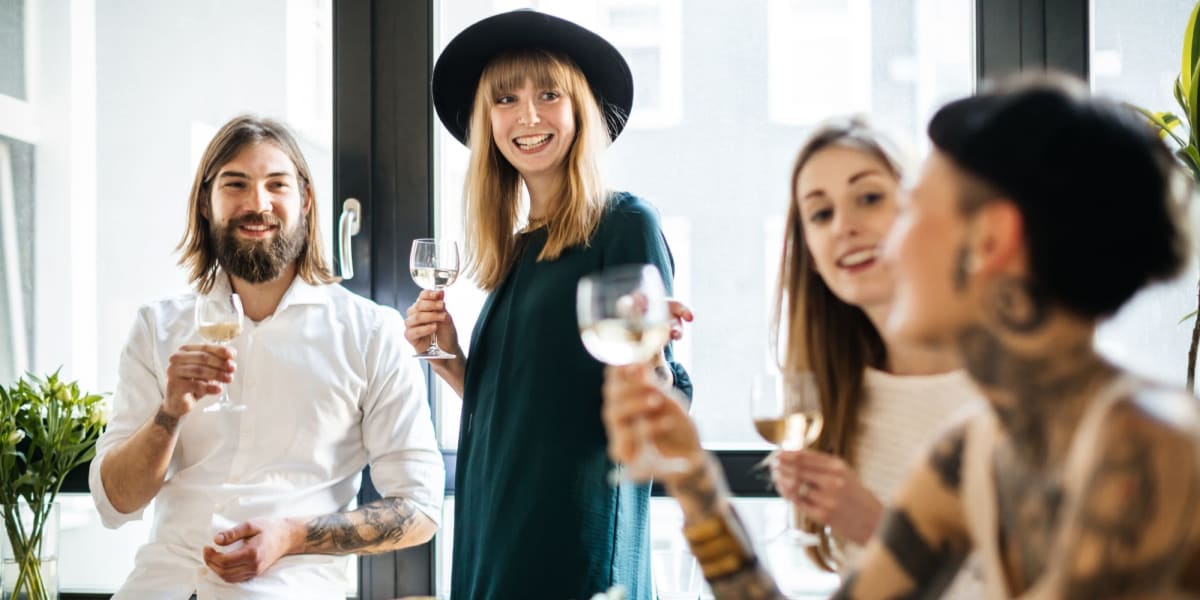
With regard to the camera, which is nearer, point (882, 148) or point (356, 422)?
point (882, 148)

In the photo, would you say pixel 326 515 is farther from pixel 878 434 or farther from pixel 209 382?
pixel 878 434

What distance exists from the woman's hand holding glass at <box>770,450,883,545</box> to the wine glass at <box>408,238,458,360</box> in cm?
110

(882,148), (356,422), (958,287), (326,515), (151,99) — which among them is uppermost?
(151,99)

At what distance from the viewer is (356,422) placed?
103 inches

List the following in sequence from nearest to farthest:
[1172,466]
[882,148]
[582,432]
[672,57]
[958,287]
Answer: [1172,466]
[958,287]
[882,148]
[582,432]
[672,57]

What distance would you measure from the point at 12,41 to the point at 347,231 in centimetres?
127

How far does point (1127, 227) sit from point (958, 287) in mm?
137

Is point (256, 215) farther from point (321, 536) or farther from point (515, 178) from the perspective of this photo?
point (321, 536)

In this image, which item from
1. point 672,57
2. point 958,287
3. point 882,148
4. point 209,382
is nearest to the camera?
point 958,287

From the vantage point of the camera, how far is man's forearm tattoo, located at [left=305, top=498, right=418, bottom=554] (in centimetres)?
245

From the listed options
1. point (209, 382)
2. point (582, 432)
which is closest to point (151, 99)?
point (209, 382)

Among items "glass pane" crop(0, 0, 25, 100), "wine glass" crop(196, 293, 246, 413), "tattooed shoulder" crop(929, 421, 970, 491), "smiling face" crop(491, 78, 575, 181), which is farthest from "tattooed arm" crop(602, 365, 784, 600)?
"glass pane" crop(0, 0, 25, 100)

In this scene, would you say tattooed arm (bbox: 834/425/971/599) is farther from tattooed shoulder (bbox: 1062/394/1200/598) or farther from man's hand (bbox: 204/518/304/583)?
man's hand (bbox: 204/518/304/583)

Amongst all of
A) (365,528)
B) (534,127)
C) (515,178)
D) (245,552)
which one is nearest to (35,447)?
(245,552)
